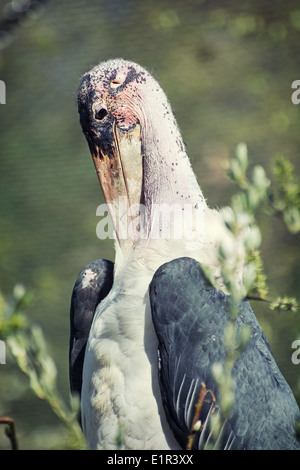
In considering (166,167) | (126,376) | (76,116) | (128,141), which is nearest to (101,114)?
(128,141)

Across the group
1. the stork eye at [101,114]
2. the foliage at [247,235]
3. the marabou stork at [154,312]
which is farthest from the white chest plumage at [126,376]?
the foliage at [247,235]

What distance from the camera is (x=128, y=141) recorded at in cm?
165

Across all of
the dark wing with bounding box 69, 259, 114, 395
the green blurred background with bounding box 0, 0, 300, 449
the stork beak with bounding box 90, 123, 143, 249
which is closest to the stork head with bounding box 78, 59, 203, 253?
the stork beak with bounding box 90, 123, 143, 249

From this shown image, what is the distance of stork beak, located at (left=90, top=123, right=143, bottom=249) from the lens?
1.63m

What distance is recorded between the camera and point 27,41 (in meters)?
4.89

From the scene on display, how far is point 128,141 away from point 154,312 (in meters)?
0.43

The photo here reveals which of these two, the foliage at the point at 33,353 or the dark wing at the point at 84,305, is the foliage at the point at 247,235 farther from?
the dark wing at the point at 84,305

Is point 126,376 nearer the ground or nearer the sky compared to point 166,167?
nearer the ground

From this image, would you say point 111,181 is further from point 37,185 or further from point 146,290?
point 37,185

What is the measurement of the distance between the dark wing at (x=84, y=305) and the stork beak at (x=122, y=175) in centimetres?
14

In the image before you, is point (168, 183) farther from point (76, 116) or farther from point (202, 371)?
point (76, 116)

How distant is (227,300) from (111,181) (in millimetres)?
395
